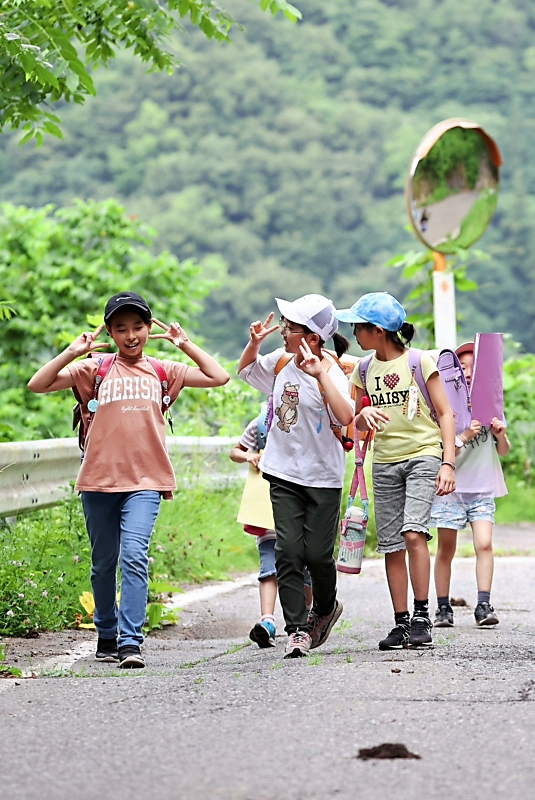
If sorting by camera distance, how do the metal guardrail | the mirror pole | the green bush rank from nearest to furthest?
the green bush, the metal guardrail, the mirror pole

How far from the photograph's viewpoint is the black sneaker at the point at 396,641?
5926mm

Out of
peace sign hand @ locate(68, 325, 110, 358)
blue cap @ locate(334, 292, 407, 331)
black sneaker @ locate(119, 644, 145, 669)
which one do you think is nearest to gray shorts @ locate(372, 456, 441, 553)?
blue cap @ locate(334, 292, 407, 331)

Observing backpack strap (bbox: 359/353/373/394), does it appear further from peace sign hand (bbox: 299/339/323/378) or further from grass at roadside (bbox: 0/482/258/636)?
grass at roadside (bbox: 0/482/258/636)

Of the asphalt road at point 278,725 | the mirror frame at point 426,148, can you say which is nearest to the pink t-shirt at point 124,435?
the asphalt road at point 278,725

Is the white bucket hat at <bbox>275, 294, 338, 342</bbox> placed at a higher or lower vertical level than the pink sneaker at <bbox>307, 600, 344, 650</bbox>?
higher

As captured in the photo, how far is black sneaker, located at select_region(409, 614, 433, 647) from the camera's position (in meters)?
5.96

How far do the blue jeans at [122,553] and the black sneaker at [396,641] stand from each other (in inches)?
41.2

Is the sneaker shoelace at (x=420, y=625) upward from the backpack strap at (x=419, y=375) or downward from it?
downward

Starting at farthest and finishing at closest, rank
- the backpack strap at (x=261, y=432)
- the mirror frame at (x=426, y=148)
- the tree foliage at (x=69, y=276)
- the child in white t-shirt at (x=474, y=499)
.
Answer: the tree foliage at (x=69, y=276), the mirror frame at (x=426, y=148), the child in white t-shirt at (x=474, y=499), the backpack strap at (x=261, y=432)

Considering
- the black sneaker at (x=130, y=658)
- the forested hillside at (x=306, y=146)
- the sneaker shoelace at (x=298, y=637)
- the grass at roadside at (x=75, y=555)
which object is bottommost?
the black sneaker at (x=130, y=658)

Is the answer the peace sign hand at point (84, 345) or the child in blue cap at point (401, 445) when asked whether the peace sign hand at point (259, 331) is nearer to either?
the child in blue cap at point (401, 445)

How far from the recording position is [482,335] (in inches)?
291

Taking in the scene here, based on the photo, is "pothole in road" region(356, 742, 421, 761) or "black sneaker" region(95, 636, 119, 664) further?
"black sneaker" region(95, 636, 119, 664)

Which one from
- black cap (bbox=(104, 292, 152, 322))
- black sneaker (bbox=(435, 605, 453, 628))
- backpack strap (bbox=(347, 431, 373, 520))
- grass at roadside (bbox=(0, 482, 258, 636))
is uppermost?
black cap (bbox=(104, 292, 152, 322))
